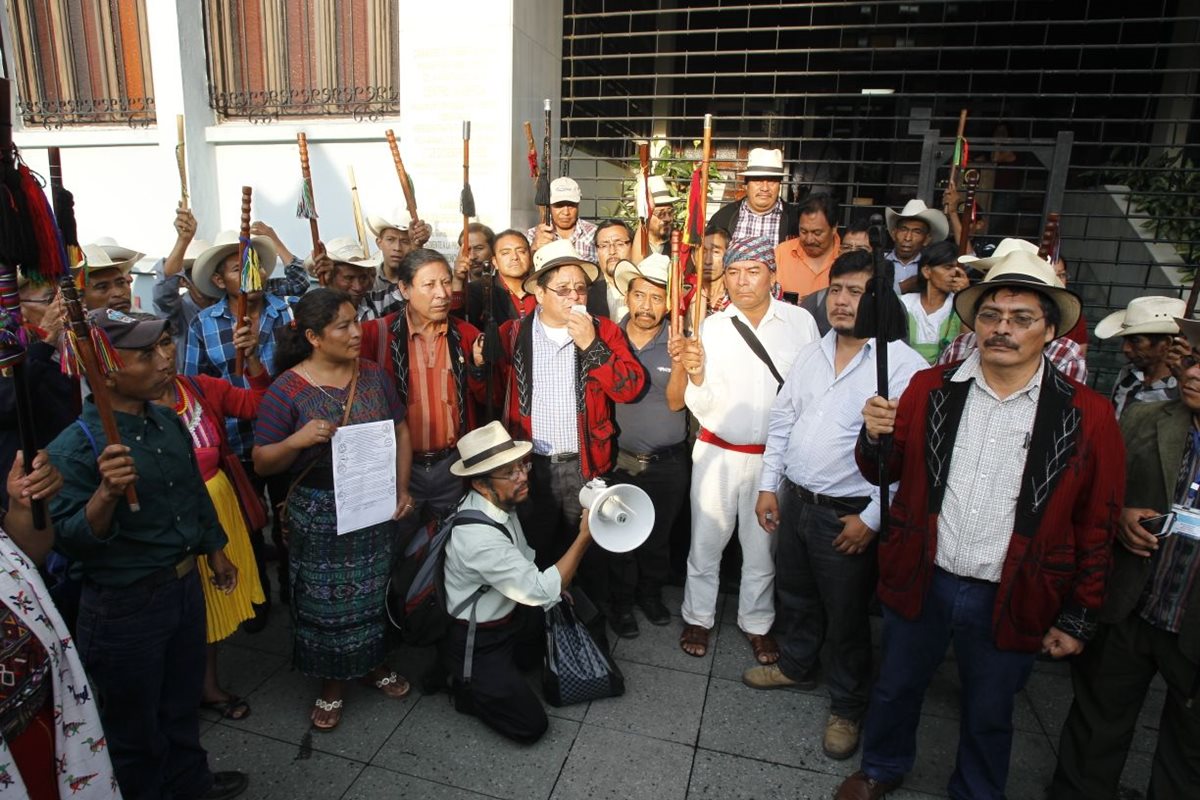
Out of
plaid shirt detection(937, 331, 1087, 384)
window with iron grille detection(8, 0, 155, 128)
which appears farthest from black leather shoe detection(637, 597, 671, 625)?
window with iron grille detection(8, 0, 155, 128)

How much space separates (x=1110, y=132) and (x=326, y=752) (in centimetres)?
1135

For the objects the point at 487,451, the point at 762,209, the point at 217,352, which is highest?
the point at 762,209

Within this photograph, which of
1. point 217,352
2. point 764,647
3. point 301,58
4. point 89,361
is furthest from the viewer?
point 301,58

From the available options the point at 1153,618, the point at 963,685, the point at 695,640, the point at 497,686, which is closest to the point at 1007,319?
the point at 1153,618

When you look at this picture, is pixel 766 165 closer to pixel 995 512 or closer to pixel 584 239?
pixel 584 239

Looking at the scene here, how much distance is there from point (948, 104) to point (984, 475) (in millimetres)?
9157

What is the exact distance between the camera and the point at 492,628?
3.30 m

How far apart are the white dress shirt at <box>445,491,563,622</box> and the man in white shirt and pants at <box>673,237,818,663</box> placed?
1.12 metres

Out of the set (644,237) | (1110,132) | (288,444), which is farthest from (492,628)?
(1110,132)

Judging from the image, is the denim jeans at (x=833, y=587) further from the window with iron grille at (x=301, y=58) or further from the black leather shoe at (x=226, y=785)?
the window with iron grille at (x=301, y=58)

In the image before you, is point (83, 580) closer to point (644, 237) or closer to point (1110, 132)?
point (644, 237)

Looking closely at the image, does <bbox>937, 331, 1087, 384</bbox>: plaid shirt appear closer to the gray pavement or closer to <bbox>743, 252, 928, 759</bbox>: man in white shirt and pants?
<bbox>743, 252, 928, 759</bbox>: man in white shirt and pants

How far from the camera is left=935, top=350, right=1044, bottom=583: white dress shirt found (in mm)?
2479

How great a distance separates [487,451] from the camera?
3.19m
